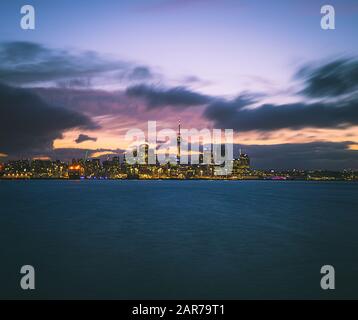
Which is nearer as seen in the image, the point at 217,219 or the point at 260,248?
the point at 260,248

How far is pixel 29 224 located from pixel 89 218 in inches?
327

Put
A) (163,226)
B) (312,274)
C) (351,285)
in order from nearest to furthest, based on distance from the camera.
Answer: (351,285) < (312,274) < (163,226)

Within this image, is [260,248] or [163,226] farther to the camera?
[163,226]

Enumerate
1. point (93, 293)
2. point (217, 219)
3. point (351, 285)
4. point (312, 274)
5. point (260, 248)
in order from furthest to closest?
point (217, 219) → point (260, 248) → point (312, 274) → point (351, 285) → point (93, 293)

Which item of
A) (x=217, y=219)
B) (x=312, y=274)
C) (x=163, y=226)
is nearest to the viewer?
(x=312, y=274)

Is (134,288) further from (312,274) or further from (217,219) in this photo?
(217,219)

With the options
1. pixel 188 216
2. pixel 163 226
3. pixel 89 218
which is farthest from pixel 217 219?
pixel 89 218

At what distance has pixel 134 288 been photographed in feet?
65.3
